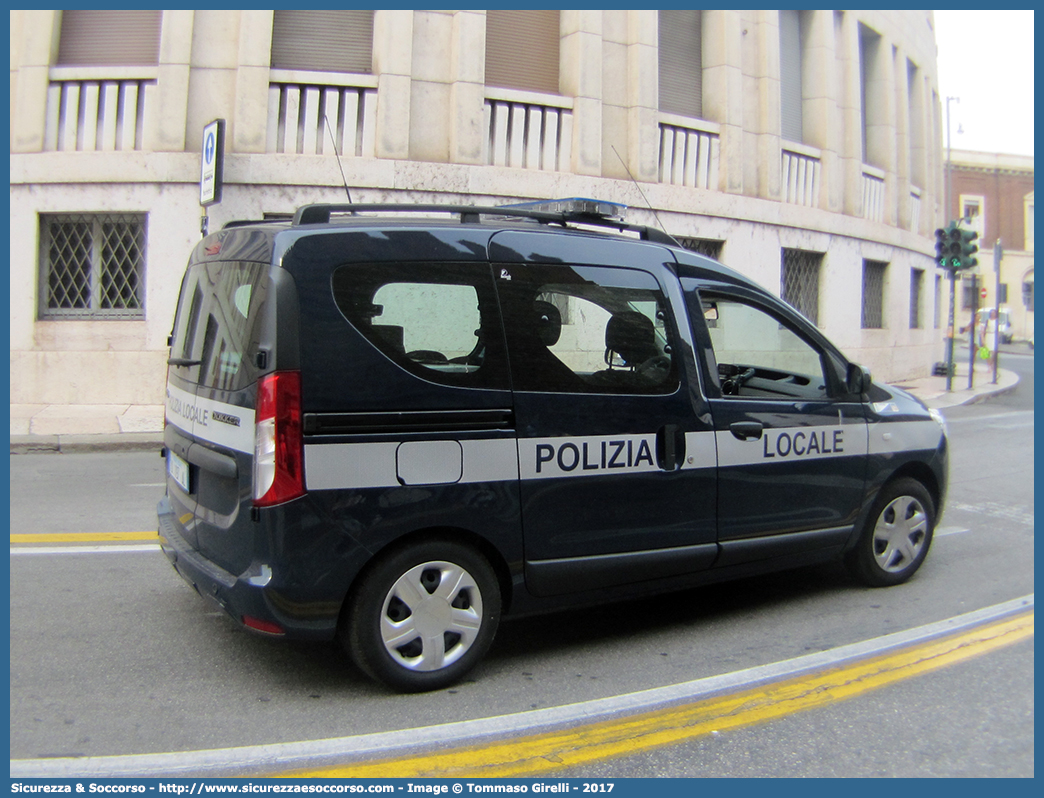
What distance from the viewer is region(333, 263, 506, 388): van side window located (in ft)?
12.0

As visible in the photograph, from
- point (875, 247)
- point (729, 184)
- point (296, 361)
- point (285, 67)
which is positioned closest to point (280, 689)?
point (296, 361)

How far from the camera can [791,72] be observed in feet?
58.1

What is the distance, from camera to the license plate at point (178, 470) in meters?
4.18

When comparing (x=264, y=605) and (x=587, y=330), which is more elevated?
(x=587, y=330)

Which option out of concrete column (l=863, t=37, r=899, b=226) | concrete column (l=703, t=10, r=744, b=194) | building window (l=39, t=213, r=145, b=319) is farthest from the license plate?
concrete column (l=863, t=37, r=899, b=226)

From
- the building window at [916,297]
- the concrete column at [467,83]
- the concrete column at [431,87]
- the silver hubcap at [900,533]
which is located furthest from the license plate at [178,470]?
the building window at [916,297]

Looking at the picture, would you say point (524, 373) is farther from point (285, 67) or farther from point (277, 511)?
point (285, 67)

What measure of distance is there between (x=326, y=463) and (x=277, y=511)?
0.26 meters

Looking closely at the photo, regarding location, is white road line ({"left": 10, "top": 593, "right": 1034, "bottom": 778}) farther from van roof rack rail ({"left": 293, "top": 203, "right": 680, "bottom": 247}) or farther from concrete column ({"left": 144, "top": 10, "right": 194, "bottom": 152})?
concrete column ({"left": 144, "top": 10, "right": 194, "bottom": 152})

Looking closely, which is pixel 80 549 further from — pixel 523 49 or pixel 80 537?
pixel 523 49

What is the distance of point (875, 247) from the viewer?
1933cm

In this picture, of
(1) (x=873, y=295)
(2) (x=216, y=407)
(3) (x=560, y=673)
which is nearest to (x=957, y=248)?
(1) (x=873, y=295)

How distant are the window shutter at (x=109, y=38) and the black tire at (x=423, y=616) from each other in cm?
1163

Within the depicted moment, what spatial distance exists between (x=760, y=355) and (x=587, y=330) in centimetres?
154
